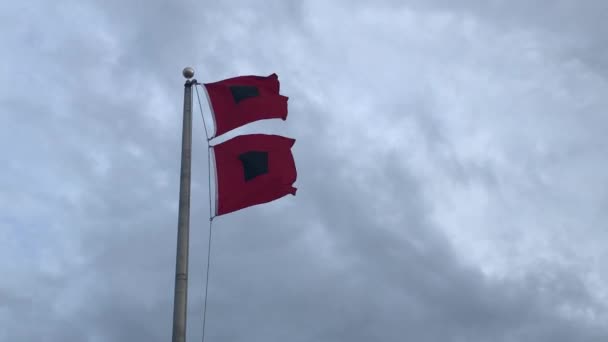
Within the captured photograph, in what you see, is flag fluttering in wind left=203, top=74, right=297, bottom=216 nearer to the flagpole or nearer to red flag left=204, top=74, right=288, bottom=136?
red flag left=204, top=74, right=288, bottom=136

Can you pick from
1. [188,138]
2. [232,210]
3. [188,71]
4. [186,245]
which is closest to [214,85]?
[188,71]

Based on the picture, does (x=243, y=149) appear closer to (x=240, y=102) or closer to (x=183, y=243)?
(x=240, y=102)

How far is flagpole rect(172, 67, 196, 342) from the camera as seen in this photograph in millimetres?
18609

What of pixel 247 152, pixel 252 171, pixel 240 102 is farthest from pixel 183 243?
pixel 240 102

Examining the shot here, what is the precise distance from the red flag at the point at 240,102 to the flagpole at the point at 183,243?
919 mm

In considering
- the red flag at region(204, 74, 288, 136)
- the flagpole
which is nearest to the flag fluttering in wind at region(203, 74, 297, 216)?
the red flag at region(204, 74, 288, 136)

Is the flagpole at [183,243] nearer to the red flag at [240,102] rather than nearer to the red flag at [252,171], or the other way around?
the red flag at [240,102]

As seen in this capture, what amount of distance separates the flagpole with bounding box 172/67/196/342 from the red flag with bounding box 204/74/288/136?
0.92 metres

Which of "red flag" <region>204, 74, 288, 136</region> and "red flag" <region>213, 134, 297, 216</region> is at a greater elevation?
"red flag" <region>204, 74, 288, 136</region>

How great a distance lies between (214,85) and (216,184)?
9.99ft

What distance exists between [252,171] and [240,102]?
2.03 meters

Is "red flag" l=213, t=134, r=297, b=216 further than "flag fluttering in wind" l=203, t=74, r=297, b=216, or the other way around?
"flag fluttering in wind" l=203, t=74, r=297, b=216

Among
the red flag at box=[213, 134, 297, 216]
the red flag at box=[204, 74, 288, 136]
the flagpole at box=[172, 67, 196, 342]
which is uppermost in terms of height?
the red flag at box=[204, 74, 288, 136]

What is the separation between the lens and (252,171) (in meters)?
21.6
